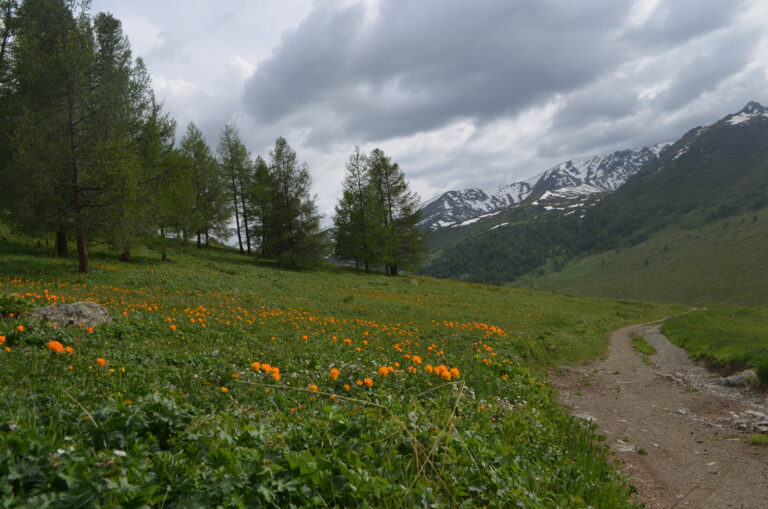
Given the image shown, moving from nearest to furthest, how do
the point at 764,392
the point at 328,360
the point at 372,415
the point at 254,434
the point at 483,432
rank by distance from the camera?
1. the point at 254,434
2. the point at 372,415
3. the point at 483,432
4. the point at 328,360
5. the point at 764,392

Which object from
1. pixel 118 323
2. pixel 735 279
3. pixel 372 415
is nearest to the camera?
pixel 372 415

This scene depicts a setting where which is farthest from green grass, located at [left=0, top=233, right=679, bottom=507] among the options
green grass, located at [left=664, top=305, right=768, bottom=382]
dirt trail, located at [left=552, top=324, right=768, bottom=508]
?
green grass, located at [left=664, top=305, right=768, bottom=382]

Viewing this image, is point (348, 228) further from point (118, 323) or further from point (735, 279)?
point (735, 279)

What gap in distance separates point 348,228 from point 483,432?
45.9 meters

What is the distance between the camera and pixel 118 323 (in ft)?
28.6

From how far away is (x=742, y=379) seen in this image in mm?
11898

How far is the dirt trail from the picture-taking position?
5922mm

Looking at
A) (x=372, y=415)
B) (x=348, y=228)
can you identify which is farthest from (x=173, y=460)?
(x=348, y=228)

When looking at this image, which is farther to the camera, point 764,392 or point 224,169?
point 224,169

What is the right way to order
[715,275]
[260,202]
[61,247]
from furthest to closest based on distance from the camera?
[715,275] → [260,202] → [61,247]

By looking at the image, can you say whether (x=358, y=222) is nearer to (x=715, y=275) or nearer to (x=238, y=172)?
(x=238, y=172)

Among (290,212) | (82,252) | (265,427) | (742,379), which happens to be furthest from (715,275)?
(265,427)

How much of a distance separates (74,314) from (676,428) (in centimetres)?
1326

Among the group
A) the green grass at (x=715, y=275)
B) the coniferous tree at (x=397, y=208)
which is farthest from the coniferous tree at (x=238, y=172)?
the green grass at (x=715, y=275)
